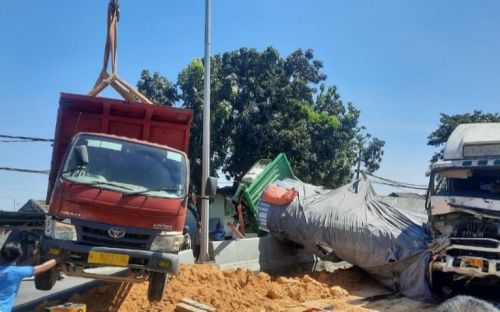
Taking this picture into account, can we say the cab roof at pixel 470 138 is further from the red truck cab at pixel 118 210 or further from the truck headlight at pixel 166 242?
the truck headlight at pixel 166 242

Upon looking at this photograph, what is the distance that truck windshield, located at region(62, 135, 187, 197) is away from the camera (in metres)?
6.34

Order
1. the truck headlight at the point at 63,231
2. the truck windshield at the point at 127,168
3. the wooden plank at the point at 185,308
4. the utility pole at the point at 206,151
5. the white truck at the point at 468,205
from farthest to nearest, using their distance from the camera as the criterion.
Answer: the utility pole at the point at 206,151, the white truck at the point at 468,205, the wooden plank at the point at 185,308, the truck windshield at the point at 127,168, the truck headlight at the point at 63,231

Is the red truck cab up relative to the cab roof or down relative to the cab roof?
down

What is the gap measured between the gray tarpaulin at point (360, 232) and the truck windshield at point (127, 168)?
4969mm

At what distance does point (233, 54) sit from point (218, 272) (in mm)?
13220

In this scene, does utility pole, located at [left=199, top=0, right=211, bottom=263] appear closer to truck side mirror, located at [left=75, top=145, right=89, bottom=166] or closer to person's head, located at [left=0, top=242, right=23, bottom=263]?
truck side mirror, located at [left=75, top=145, right=89, bottom=166]

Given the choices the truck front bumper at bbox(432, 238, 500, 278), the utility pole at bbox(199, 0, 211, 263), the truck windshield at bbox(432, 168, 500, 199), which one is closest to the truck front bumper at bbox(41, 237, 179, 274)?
the utility pole at bbox(199, 0, 211, 263)

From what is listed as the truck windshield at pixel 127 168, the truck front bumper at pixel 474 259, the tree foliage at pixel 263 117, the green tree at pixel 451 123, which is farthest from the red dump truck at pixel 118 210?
the green tree at pixel 451 123

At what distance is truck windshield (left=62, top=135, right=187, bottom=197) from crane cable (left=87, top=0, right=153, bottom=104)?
2.95 metres

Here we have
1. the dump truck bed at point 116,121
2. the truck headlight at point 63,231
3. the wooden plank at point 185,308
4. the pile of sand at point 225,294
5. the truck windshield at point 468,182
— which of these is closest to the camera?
the truck headlight at point 63,231

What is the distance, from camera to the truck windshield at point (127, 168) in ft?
20.8

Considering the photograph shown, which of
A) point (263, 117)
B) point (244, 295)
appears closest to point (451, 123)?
point (263, 117)

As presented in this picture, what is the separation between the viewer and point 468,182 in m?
9.10

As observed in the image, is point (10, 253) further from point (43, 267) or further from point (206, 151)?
point (206, 151)
